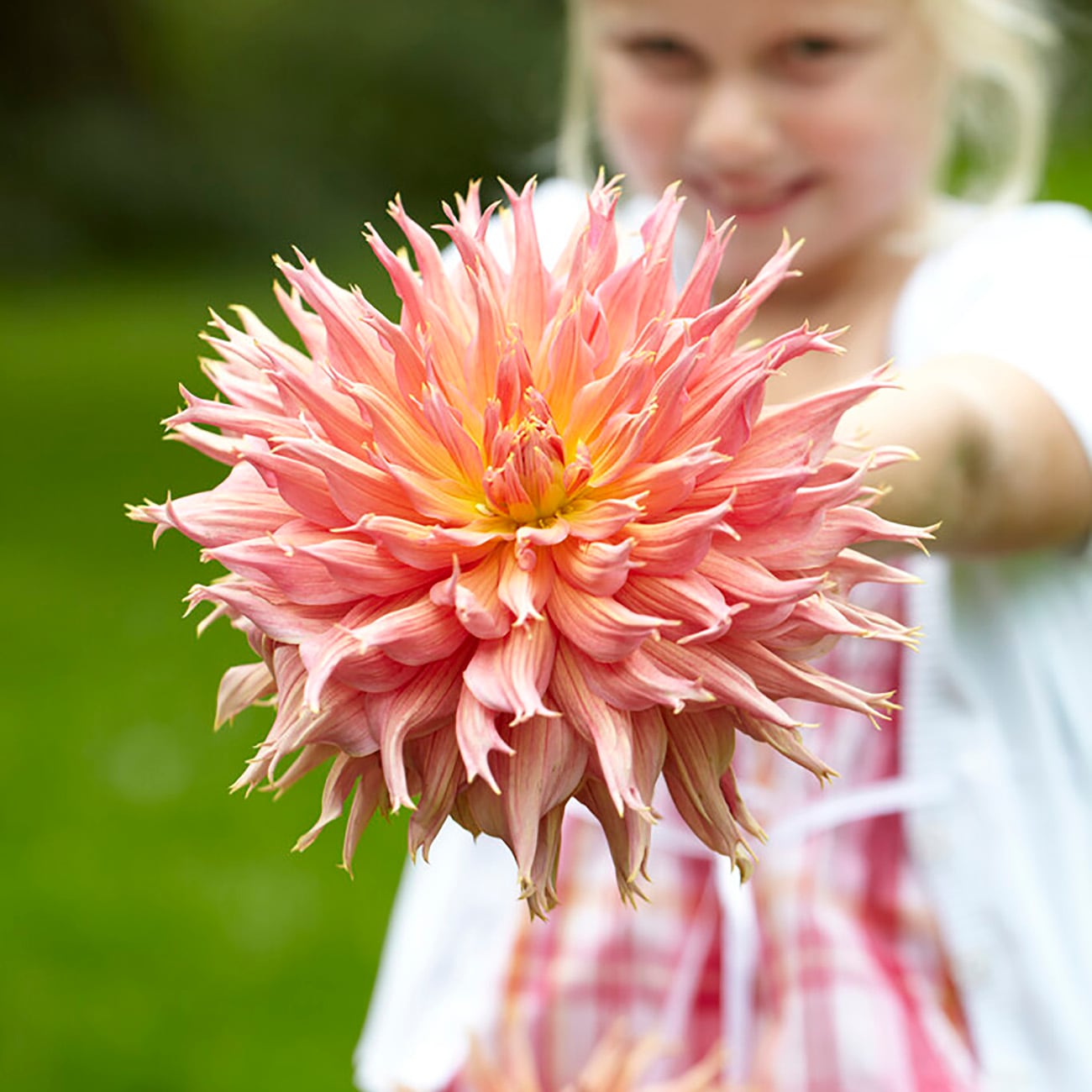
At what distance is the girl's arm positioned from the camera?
84 cm

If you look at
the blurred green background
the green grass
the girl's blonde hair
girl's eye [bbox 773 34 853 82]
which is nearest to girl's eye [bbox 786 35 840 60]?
girl's eye [bbox 773 34 853 82]

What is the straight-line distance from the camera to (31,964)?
95.5 inches

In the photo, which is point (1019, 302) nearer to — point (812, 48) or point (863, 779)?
point (812, 48)

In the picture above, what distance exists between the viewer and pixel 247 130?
27.3 ft

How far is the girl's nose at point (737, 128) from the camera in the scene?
1188 millimetres

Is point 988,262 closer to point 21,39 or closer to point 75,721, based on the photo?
point 75,721

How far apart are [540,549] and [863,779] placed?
2.05 ft

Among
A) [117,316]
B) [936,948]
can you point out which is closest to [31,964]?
[936,948]

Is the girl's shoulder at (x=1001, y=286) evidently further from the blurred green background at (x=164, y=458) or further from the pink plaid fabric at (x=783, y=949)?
the blurred green background at (x=164, y=458)

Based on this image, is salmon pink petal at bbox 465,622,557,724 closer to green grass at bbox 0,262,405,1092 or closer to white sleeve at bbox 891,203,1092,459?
white sleeve at bbox 891,203,1092,459

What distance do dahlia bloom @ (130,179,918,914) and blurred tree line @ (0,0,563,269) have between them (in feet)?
23.5

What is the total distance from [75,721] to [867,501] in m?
2.86

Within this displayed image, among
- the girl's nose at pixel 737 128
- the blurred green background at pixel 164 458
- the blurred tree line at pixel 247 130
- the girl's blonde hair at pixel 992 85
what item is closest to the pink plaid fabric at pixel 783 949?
the girl's nose at pixel 737 128

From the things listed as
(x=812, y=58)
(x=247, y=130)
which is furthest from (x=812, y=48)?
(x=247, y=130)
